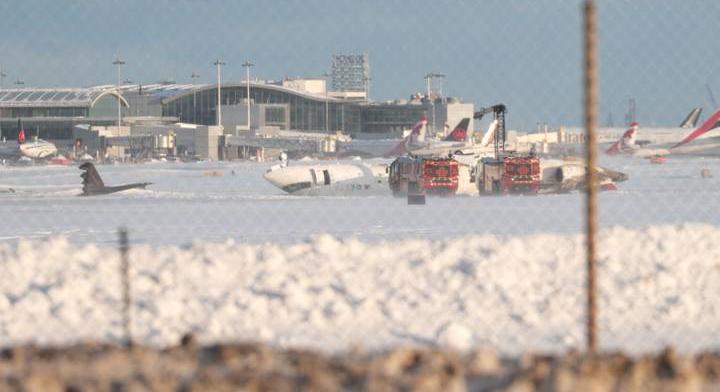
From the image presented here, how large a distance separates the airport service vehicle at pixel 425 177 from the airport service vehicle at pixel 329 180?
7.77 feet

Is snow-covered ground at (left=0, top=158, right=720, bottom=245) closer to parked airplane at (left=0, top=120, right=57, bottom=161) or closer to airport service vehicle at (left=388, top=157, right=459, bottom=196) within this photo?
airport service vehicle at (left=388, top=157, right=459, bottom=196)

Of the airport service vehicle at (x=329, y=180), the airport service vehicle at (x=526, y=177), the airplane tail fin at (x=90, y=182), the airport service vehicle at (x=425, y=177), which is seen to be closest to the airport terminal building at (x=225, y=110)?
the airport service vehicle at (x=329, y=180)

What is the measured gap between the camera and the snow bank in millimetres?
10945

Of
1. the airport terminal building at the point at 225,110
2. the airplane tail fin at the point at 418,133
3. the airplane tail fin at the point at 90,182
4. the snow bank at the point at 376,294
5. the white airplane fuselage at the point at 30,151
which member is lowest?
the snow bank at the point at 376,294

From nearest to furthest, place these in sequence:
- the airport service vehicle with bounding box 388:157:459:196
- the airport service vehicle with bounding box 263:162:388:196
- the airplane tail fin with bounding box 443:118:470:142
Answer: the airport service vehicle with bounding box 388:157:459:196 → the airport service vehicle with bounding box 263:162:388:196 → the airplane tail fin with bounding box 443:118:470:142

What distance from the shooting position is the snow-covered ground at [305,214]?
77.0 ft

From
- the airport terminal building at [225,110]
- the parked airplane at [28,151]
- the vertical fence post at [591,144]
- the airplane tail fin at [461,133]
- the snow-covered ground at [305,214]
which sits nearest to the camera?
the vertical fence post at [591,144]

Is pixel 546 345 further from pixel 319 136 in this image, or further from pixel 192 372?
pixel 319 136

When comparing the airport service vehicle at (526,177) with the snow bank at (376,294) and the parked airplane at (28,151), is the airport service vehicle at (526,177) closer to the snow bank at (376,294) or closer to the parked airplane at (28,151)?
the snow bank at (376,294)

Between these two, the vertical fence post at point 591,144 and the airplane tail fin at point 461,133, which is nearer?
the vertical fence post at point 591,144

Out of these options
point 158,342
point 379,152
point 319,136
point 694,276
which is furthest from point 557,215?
point 319,136

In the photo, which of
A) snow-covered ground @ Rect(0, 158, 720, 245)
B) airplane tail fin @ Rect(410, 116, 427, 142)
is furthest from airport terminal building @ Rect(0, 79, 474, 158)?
snow-covered ground @ Rect(0, 158, 720, 245)

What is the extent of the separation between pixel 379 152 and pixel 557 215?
9097 cm

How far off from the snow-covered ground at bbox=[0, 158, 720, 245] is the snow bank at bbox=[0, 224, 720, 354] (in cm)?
621
